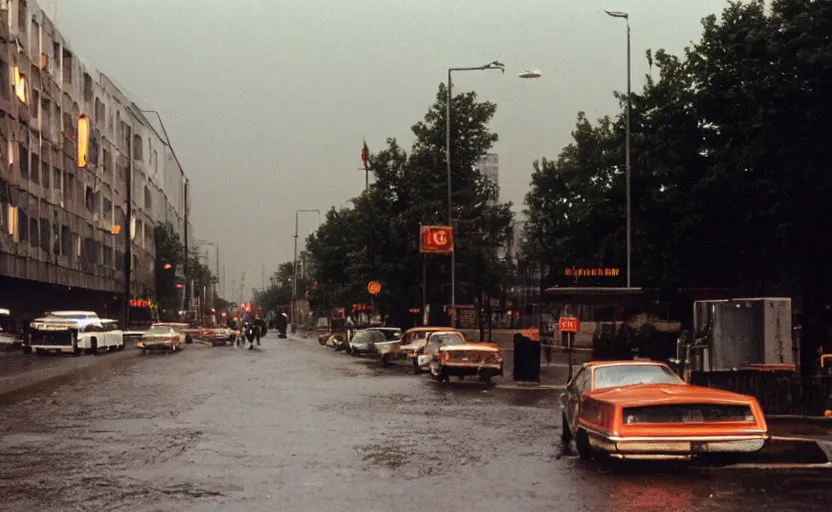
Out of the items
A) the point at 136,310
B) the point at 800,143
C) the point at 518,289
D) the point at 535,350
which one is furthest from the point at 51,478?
the point at 518,289

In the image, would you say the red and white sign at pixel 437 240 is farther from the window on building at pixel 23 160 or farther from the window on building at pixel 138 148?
the window on building at pixel 138 148

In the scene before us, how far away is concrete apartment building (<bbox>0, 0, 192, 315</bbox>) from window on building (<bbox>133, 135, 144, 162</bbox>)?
4798 millimetres

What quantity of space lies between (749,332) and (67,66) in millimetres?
64968

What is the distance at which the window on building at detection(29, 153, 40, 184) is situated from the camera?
64.9 metres

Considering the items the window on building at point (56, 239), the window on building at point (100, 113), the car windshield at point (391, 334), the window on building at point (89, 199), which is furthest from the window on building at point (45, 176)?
the car windshield at point (391, 334)

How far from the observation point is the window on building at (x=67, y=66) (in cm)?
7762

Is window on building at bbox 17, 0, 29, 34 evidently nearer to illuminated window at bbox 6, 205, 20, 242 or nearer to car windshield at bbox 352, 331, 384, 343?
illuminated window at bbox 6, 205, 20, 242

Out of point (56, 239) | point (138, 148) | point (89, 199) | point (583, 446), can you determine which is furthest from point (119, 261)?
point (583, 446)

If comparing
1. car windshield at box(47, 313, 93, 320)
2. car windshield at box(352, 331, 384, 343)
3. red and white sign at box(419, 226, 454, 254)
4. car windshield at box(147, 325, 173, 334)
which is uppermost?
red and white sign at box(419, 226, 454, 254)

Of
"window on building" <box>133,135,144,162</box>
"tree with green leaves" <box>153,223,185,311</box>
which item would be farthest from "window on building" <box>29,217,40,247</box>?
"tree with green leaves" <box>153,223,185,311</box>

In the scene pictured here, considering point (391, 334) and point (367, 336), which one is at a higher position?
point (391, 334)

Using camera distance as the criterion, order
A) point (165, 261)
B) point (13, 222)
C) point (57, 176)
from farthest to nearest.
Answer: point (165, 261) < point (57, 176) < point (13, 222)

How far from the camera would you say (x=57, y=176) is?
7188 centimetres

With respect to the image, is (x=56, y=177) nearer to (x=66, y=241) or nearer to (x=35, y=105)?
(x=66, y=241)
